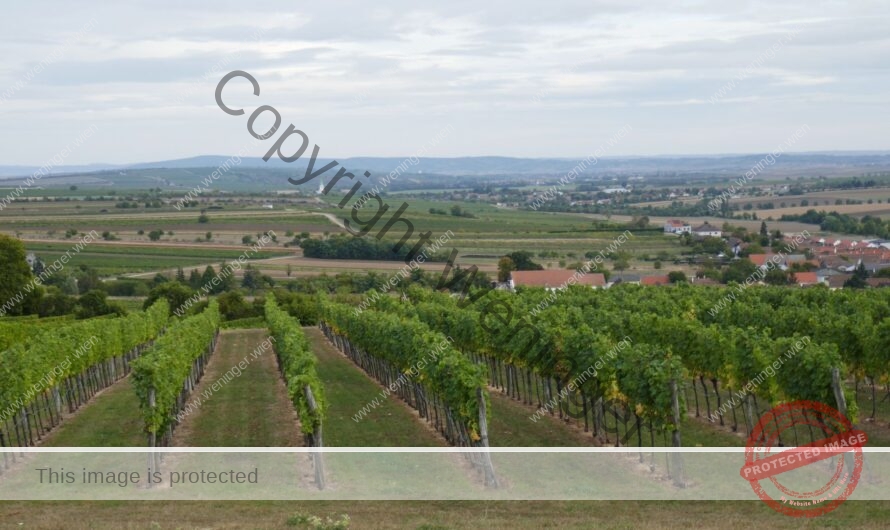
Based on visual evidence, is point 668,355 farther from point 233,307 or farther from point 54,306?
point 54,306

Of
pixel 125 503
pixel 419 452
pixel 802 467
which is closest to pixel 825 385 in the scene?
pixel 802 467

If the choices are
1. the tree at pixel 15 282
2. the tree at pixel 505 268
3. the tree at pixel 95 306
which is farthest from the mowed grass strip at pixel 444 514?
the tree at pixel 505 268

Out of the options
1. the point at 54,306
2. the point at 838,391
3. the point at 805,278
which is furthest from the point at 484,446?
the point at 805,278

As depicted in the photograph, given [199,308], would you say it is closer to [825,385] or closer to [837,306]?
[837,306]

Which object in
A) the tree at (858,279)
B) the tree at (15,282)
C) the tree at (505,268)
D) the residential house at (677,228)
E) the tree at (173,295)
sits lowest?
the residential house at (677,228)

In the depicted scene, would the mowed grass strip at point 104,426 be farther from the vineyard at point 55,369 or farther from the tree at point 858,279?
the tree at point 858,279

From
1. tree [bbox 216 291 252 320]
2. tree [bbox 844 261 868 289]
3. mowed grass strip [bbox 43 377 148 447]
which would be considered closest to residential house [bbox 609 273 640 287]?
tree [bbox 844 261 868 289]

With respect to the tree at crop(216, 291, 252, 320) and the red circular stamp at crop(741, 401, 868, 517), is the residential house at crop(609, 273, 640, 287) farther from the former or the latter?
the red circular stamp at crop(741, 401, 868, 517)
